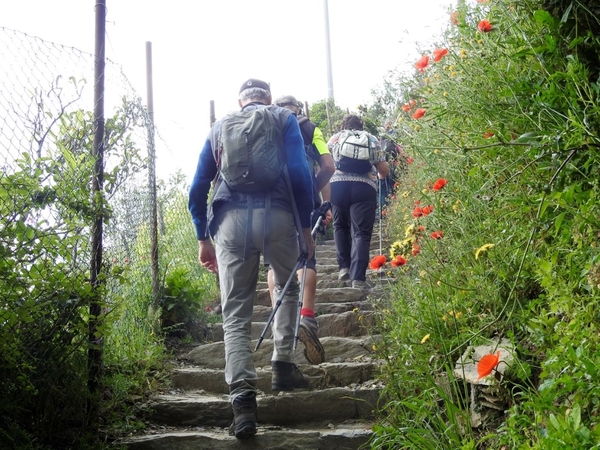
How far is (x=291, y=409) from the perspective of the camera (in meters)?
4.73

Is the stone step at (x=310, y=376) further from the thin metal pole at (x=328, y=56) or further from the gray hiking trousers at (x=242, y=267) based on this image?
the thin metal pole at (x=328, y=56)

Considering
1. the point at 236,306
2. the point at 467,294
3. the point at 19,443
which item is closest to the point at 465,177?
the point at 467,294

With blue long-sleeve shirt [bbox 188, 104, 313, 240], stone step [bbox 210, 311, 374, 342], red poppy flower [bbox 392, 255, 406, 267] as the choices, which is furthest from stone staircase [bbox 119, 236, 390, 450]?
blue long-sleeve shirt [bbox 188, 104, 313, 240]

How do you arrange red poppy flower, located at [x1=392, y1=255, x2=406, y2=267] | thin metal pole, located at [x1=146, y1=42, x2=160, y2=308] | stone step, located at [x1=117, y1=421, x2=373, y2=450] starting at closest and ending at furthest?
red poppy flower, located at [x1=392, y1=255, x2=406, y2=267], stone step, located at [x1=117, y1=421, x2=373, y2=450], thin metal pole, located at [x1=146, y1=42, x2=160, y2=308]

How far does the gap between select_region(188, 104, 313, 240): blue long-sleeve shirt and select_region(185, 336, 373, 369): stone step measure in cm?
143

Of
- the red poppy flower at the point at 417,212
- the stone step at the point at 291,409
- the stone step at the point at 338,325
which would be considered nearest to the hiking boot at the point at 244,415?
the stone step at the point at 291,409

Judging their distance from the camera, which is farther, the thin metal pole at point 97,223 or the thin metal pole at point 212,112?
the thin metal pole at point 212,112

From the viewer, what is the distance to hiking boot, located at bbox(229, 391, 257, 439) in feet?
13.5

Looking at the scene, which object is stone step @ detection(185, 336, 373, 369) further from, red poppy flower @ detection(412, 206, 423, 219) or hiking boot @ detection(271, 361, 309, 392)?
red poppy flower @ detection(412, 206, 423, 219)

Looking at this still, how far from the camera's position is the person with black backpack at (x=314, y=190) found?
5.37m

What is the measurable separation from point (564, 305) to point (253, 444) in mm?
1988

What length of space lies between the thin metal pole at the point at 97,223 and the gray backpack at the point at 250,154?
0.70 meters

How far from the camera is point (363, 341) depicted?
5789 millimetres


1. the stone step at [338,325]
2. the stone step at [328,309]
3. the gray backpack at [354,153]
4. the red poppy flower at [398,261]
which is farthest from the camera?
the gray backpack at [354,153]
